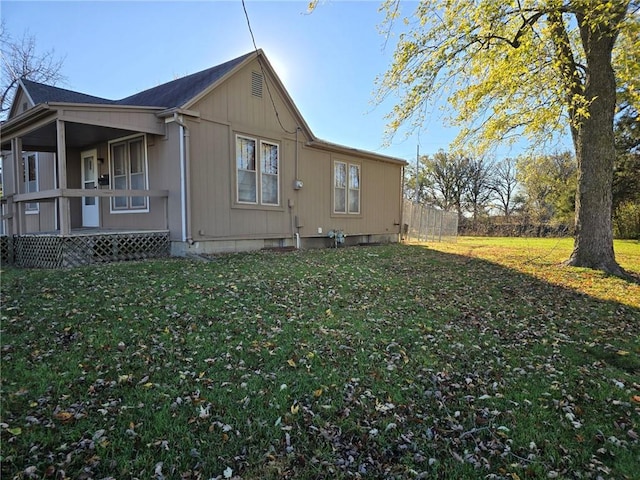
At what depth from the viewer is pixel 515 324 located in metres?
5.01

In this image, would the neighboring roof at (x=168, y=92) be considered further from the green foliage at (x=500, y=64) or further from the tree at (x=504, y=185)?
the tree at (x=504, y=185)

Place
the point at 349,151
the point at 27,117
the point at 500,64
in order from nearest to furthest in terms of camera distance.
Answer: the point at 27,117 < the point at 500,64 < the point at 349,151

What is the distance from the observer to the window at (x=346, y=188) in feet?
41.7

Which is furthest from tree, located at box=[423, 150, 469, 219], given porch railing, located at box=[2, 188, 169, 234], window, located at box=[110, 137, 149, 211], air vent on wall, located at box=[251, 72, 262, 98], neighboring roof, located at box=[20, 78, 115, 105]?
porch railing, located at box=[2, 188, 169, 234]

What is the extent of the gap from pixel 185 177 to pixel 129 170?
2.18 m

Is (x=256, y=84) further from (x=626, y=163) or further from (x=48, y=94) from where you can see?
(x=626, y=163)

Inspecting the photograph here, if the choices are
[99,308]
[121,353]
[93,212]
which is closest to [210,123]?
[93,212]

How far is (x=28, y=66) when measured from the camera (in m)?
19.5

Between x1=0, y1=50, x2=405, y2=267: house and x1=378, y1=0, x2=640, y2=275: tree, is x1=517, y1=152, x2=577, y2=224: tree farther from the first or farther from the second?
x1=0, y1=50, x2=405, y2=267: house

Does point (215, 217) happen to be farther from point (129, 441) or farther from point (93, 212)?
point (129, 441)

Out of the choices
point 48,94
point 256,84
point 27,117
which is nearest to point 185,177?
point 27,117

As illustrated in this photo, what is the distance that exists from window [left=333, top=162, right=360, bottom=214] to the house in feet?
0.22

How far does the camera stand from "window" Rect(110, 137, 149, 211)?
9.22 m

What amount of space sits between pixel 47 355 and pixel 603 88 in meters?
10.6
